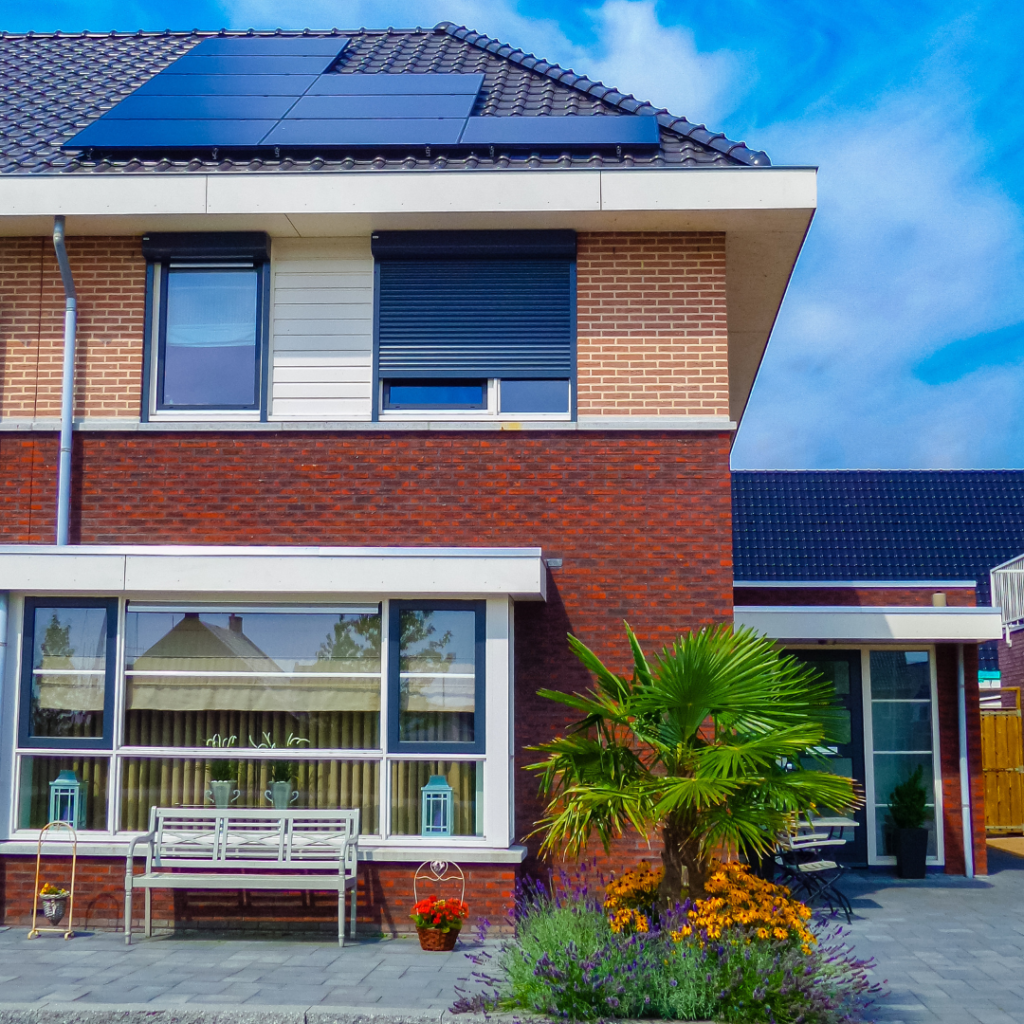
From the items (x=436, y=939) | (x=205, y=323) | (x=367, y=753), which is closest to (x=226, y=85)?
(x=205, y=323)

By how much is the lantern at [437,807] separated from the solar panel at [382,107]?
6462 millimetres

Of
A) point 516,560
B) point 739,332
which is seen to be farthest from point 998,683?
point 516,560

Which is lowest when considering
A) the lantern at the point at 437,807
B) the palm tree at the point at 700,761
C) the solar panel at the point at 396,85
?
the lantern at the point at 437,807

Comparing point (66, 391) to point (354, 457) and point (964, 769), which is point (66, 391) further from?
point (964, 769)

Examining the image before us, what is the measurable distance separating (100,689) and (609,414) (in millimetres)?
5021

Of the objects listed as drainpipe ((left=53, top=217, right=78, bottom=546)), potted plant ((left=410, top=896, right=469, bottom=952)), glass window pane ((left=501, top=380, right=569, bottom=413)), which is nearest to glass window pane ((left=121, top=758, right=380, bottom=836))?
potted plant ((left=410, top=896, right=469, bottom=952))

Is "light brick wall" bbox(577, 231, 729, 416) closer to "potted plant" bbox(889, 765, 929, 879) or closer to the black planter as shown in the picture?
"potted plant" bbox(889, 765, 929, 879)

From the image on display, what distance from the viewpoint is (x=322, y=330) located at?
1123cm

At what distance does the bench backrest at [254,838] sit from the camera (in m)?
9.74

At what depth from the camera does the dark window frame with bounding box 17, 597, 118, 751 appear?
410 inches

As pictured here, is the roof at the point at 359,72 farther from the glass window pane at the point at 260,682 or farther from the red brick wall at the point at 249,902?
the red brick wall at the point at 249,902

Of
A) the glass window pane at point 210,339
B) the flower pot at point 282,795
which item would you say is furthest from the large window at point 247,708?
the glass window pane at point 210,339

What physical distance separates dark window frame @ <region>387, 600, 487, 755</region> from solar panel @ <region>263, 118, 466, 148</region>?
4.37m

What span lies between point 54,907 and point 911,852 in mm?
8914
